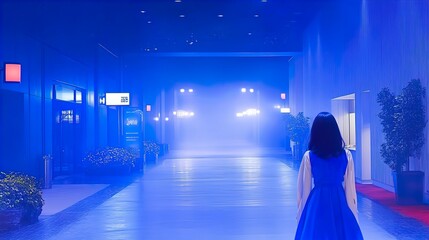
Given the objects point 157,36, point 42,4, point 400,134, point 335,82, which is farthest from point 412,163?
point 157,36

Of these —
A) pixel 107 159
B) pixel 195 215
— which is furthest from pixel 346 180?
pixel 107 159

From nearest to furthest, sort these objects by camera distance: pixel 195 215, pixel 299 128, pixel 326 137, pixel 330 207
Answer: pixel 326 137, pixel 330 207, pixel 195 215, pixel 299 128

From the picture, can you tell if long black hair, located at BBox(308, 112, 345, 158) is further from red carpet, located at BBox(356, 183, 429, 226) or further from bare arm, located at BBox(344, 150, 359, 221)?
red carpet, located at BBox(356, 183, 429, 226)

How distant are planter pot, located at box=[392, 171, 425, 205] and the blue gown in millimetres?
6092

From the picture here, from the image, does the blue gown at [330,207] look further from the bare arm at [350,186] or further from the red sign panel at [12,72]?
the red sign panel at [12,72]

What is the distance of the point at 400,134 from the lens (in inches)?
417

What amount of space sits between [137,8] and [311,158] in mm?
13070

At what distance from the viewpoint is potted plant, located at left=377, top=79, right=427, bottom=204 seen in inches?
410

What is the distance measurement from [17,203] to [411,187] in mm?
6746

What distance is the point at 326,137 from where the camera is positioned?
4602 mm

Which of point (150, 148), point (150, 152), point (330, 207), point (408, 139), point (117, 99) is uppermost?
point (117, 99)

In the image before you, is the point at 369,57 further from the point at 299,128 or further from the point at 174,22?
the point at 299,128

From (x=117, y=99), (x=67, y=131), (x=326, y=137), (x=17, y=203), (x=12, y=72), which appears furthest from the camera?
(x=117, y=99)

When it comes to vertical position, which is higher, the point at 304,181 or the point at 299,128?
the point at 299,128
